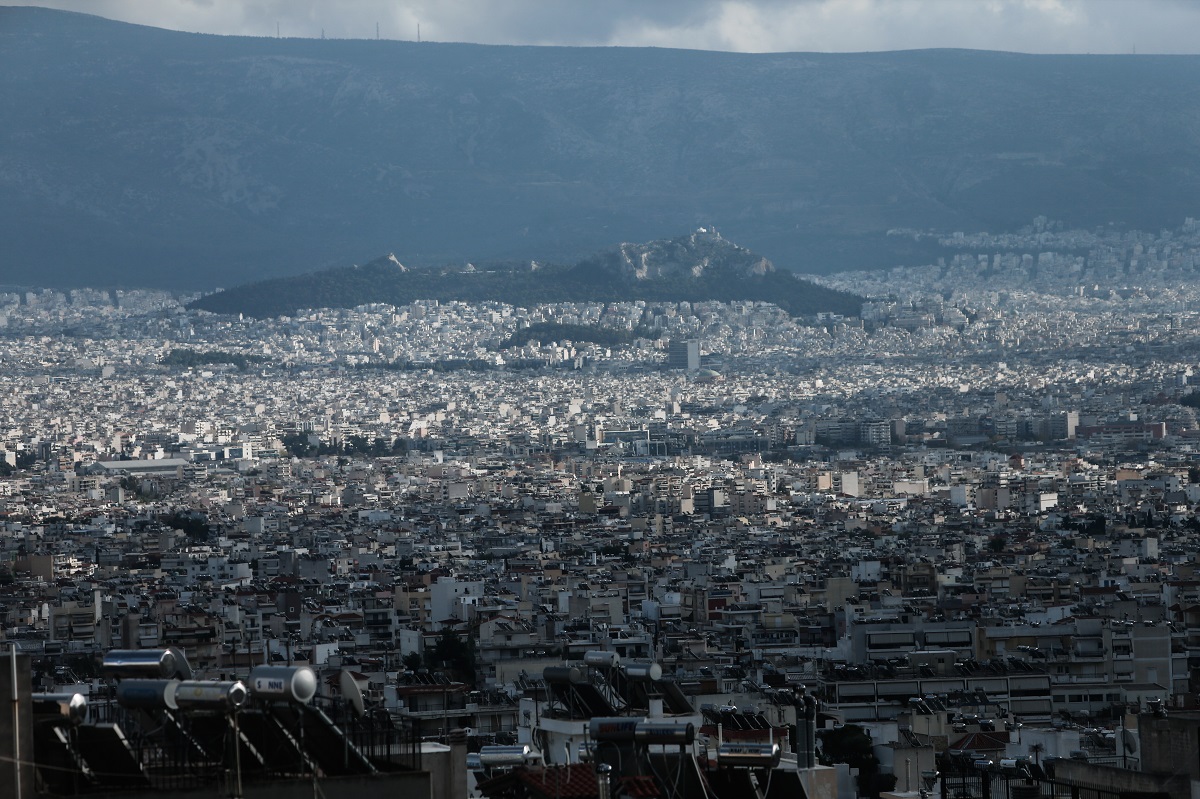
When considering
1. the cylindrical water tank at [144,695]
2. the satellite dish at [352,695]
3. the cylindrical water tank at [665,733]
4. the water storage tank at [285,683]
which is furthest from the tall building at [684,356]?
the water storage tank at [285,683]

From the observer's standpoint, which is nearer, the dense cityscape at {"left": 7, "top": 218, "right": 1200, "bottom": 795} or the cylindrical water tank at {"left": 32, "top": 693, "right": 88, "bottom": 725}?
the cylindrical water tank at {"left": 32, "top": 693, "right": 88, "bottom": 725}

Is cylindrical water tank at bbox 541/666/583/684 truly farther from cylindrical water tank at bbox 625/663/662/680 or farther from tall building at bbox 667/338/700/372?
tall building at bbox 667/338/700/372

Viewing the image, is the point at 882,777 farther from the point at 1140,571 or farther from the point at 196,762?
the point at 1140,571

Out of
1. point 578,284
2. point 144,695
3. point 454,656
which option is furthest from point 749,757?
point 578,284

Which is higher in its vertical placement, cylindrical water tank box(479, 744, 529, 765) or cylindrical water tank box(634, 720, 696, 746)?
cylindrical water tank box(634, 720, 696, 746)

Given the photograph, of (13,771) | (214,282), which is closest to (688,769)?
(13,771)

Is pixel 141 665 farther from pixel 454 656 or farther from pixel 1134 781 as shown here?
pixel 454 656

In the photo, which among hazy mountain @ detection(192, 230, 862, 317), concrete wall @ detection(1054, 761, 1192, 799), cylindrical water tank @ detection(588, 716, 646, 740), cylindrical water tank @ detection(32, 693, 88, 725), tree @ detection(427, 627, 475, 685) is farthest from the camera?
hazy mountain @ detection(192, 230, 862, 317)

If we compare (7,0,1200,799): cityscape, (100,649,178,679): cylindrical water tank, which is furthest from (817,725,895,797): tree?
Answer: (100,649,178,679): cylindrical water tank
